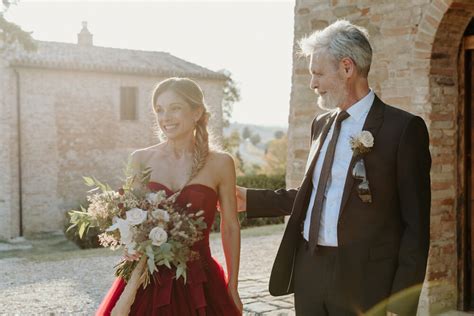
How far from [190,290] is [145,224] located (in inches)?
20.5

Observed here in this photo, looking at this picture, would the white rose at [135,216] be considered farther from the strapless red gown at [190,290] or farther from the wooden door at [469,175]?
the wooden door at [469,175]

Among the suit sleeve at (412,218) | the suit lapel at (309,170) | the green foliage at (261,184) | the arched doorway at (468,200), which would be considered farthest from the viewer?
the green foliage at (261,184)

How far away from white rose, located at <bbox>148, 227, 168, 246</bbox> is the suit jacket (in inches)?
33.8

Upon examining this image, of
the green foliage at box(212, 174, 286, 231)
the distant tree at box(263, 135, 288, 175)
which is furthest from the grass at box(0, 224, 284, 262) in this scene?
the distant tree at box(263, 135, 288, 175)

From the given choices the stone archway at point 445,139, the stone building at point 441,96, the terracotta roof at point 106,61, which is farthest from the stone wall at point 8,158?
the stone archway at point 445,139

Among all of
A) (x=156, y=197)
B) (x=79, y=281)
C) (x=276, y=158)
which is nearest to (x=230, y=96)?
(x=276, y=158)

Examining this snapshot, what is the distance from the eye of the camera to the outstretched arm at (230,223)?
356 cm

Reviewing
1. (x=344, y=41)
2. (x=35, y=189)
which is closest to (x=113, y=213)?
(x=344, y=41)

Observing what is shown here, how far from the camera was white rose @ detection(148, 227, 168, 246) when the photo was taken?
10.1 ft

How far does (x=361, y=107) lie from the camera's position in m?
Result: 2.96

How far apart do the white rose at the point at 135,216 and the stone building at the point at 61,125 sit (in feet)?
50.2

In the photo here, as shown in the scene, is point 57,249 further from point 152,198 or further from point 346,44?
point 346,44

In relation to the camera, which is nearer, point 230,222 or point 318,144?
point 318,144

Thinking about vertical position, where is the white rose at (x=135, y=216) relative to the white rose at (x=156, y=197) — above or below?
below
